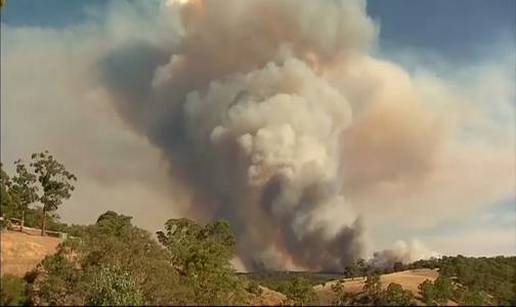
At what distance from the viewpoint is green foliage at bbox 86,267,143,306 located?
88500mm

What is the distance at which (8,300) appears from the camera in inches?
3310

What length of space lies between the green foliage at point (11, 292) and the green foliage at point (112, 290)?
32.9 ft

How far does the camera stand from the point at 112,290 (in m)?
91.0

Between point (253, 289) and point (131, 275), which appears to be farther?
point (253, 289)

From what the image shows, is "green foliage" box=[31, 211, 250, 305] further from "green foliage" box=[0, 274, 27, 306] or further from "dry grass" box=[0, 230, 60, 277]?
"green foliage" box=[0, 274, 27, 306]

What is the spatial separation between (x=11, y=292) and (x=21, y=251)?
37.5m

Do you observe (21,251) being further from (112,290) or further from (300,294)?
(300,294)

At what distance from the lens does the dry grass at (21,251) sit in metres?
112

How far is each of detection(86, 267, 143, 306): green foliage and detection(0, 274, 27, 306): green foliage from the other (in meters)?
10.0

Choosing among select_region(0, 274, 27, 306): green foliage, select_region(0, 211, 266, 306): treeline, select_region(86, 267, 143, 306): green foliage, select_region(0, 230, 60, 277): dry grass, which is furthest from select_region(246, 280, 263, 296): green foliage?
select_region(0, 274, 27, 306): green foliage

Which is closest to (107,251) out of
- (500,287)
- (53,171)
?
(53,171)

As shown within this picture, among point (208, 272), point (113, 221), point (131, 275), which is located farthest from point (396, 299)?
point (113, 221)

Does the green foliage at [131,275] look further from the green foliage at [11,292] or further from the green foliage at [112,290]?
the green foliage at [11,292]

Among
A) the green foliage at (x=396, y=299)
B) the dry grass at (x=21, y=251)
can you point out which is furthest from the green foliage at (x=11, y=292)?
the green foliage at (x=396, y=299)
